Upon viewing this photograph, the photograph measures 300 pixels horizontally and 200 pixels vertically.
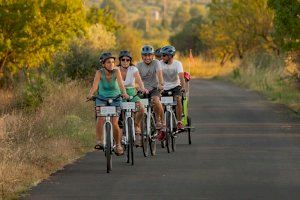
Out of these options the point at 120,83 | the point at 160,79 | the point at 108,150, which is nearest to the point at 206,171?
the point at 108,150

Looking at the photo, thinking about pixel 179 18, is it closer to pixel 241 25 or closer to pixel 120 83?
pixel 241 25

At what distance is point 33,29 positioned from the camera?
44.4m

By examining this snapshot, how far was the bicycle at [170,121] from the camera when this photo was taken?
18969 millimetres

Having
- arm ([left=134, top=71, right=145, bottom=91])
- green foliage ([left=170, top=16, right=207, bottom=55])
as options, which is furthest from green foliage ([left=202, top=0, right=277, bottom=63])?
arm ([left=134, top=71, right=145, bottom=91])

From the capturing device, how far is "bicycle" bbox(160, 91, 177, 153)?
1897 centimetres

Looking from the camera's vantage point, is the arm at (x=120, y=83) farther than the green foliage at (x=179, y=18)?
No

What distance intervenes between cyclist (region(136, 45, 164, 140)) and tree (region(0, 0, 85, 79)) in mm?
23691

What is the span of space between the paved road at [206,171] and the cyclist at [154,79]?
753 mm

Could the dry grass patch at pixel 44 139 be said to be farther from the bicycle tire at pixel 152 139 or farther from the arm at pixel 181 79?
the arm at pixel 181 79

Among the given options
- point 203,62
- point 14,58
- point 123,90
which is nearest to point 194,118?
point 123,90

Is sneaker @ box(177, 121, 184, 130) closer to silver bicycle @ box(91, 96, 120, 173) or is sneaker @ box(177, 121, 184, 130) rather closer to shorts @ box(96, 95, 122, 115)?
shorts @ box(96, 95, 122, 115)

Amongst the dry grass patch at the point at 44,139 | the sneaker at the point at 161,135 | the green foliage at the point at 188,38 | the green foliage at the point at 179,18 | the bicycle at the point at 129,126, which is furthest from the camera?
the green foliage at the point at 179,18

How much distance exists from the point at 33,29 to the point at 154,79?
26.2 metres

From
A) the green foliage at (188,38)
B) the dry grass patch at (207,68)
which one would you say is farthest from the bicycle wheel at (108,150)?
the green foliage at (188,38)
